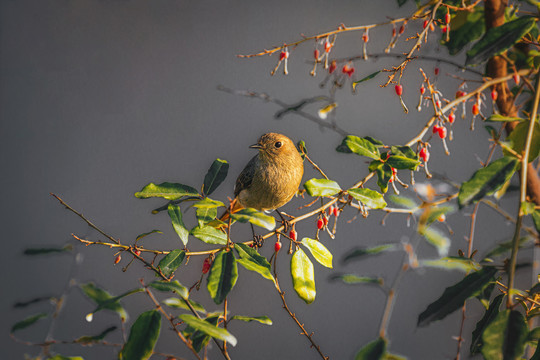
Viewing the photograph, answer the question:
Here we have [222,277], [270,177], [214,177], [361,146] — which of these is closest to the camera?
[222,277]

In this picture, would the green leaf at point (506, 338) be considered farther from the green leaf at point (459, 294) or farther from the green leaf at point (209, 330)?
the green leaf at point (209, 330)

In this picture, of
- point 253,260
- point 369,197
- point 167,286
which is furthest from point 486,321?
point 167,286

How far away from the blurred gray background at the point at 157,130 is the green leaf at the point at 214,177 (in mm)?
666

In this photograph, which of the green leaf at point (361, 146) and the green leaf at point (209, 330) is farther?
the green leaf at point (361, 146)

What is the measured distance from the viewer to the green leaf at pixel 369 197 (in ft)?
2.18

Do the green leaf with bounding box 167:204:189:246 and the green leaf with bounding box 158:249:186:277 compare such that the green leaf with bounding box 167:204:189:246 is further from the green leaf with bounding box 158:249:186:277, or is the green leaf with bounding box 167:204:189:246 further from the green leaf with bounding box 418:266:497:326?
the green leaf with bounding box 418:266:497:326

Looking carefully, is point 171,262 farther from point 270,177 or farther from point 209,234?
point 270,177

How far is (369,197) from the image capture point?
67cm

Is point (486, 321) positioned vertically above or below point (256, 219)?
below

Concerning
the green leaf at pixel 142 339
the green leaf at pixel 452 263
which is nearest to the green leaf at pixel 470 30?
the green leaf at pixel 452 263

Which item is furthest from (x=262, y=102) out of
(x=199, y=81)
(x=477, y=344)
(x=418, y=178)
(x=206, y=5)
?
(x=477, y=344)

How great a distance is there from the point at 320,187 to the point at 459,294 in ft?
0.86

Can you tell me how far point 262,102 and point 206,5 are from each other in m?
0.41

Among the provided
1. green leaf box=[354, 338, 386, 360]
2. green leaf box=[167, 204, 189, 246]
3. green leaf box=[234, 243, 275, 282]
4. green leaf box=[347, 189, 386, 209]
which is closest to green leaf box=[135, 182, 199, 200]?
green leaf box=[167, 204, 189, 246]
